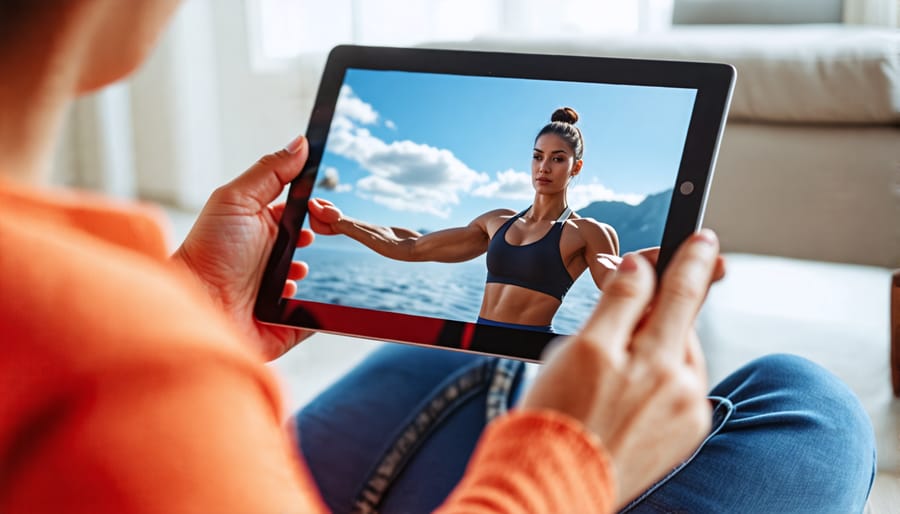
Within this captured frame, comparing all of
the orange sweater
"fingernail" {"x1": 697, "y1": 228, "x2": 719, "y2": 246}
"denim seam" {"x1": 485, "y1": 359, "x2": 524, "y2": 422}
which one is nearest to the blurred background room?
"denim seam" {"x1": 485, "y1": 359, "x2": 524, "y2": 422}

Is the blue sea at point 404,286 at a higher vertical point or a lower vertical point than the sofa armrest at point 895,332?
higher

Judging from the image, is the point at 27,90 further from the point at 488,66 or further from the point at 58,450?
the point at 488,66

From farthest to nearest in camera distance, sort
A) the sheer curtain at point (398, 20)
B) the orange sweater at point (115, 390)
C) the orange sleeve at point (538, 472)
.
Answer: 1. the sheer curtain at point (398, 20)
2. the orange sleeve at point (538, 472)
3. the orange sweater at point (115, 390)

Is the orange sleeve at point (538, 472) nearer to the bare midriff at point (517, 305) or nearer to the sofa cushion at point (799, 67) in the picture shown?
the bare midriff at point (517, 305)

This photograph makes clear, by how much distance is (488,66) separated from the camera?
848mm

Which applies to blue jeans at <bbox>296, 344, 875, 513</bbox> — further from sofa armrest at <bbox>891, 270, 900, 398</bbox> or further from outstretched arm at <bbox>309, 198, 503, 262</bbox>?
sofa armrest at <bbox>891, 270, 900, 398</bbox>

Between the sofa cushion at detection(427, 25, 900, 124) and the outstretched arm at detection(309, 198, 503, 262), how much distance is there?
965mm

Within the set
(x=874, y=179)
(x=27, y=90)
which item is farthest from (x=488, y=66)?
(x=874, y=179)

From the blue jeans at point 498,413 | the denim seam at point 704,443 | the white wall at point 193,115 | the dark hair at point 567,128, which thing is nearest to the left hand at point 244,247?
the blue jeans at point 498,413

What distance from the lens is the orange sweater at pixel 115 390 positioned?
0.28m

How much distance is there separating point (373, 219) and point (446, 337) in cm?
16

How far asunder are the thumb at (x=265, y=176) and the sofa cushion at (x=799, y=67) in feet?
3.07

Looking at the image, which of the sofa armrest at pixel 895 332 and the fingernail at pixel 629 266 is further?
the sofa armrest at pixel 895 332

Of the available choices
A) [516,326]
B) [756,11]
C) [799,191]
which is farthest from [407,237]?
[756,11]
